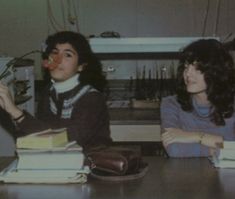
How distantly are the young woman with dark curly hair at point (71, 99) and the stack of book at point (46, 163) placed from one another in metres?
0.54

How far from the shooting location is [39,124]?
6.91 ft

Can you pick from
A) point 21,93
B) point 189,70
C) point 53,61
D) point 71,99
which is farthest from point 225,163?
point 21,93

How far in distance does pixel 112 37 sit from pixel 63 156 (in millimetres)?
1990

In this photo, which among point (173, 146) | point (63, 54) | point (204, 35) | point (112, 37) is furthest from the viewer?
point (204, 35)

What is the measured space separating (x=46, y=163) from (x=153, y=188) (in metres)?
0.33

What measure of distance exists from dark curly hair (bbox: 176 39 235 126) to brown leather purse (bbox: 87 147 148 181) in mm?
733

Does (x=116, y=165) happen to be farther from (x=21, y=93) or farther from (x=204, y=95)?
(x=21, y=93)

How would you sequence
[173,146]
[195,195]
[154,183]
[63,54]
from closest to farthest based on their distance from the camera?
1. [195,195]
2. [154,183]
3. [173,146]
4. [63,54]

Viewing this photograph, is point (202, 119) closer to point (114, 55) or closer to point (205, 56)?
point (205, 56)

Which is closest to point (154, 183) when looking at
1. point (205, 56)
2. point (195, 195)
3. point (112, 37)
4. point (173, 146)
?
point (195, 195)

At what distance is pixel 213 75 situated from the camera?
2227mm

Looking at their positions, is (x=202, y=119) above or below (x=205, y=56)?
below

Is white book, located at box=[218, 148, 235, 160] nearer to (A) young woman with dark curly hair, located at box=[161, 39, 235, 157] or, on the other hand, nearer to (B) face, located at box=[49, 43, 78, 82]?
(A) young woman with dark curly hair, located at box=[161, 39, 235, 157]

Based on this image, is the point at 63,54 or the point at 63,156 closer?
the point at 63,156
